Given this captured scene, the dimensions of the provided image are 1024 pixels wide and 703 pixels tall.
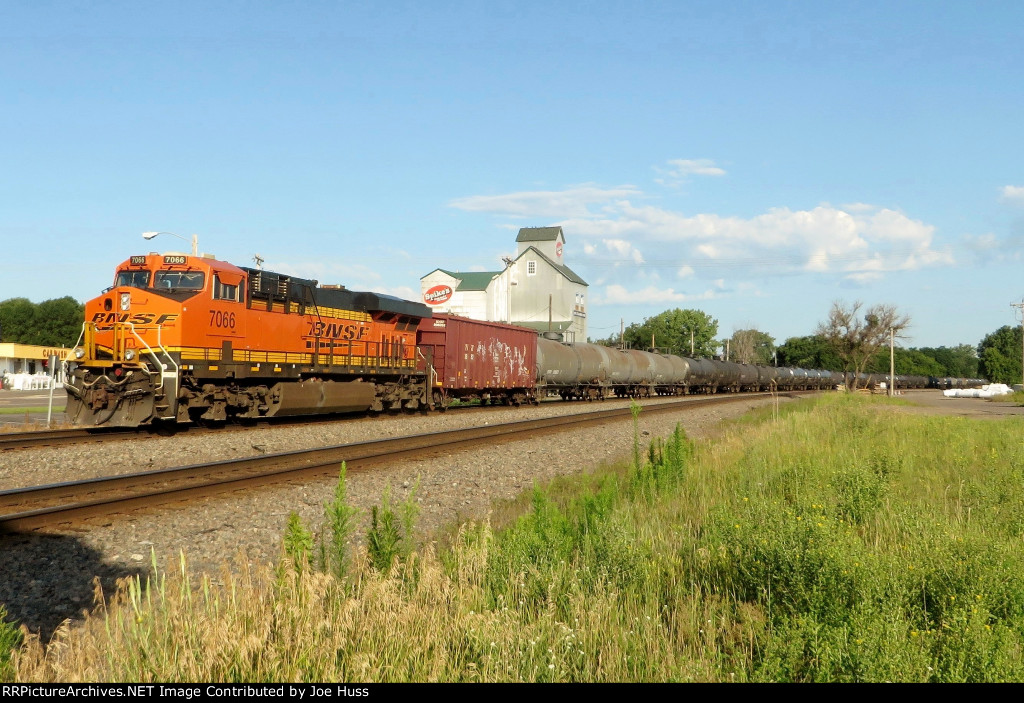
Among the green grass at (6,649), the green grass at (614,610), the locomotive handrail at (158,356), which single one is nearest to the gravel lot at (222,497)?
the green grass at (6,649)

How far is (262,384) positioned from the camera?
19.2 m

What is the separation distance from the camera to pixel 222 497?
950 centimetres

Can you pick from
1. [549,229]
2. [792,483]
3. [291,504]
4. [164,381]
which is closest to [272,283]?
[164,381]

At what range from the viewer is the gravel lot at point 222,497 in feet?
21.1

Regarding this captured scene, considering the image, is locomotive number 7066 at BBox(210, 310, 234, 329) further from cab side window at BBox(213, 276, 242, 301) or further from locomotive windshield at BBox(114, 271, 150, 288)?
locomotive windshield at BBox(114, 271, 150, 288)

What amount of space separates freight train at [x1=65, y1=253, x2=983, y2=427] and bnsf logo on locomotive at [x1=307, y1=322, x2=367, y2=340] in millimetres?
30

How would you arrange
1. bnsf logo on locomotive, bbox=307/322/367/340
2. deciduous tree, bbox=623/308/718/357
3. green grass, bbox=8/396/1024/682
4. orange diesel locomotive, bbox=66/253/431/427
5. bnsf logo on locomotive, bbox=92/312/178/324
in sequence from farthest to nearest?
deciduous tree, bbox=623/308/718/357, bnsf logo on locomotive, bbox=307/322/367/340, bnsf logo on locomotive, bbox=92/312/178/324, orange diesel locomotive, bbox=66/253/431/427, green grass, bbox=8/396/1024/682

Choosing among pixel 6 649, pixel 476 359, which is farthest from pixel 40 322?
pixel 6 649

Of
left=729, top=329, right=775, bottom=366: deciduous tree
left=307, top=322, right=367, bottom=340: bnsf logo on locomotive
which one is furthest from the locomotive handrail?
left=729, top=329, right=775, bottom=366: deciduous tree

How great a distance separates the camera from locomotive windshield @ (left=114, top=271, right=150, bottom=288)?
17.3 meters

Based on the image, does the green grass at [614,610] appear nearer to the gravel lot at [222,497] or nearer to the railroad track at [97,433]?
the gravel lot at [222,497]

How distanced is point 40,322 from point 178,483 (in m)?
102

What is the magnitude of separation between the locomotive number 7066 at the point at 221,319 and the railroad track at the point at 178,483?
5.51 m

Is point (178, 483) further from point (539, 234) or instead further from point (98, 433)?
point (539, 234)
